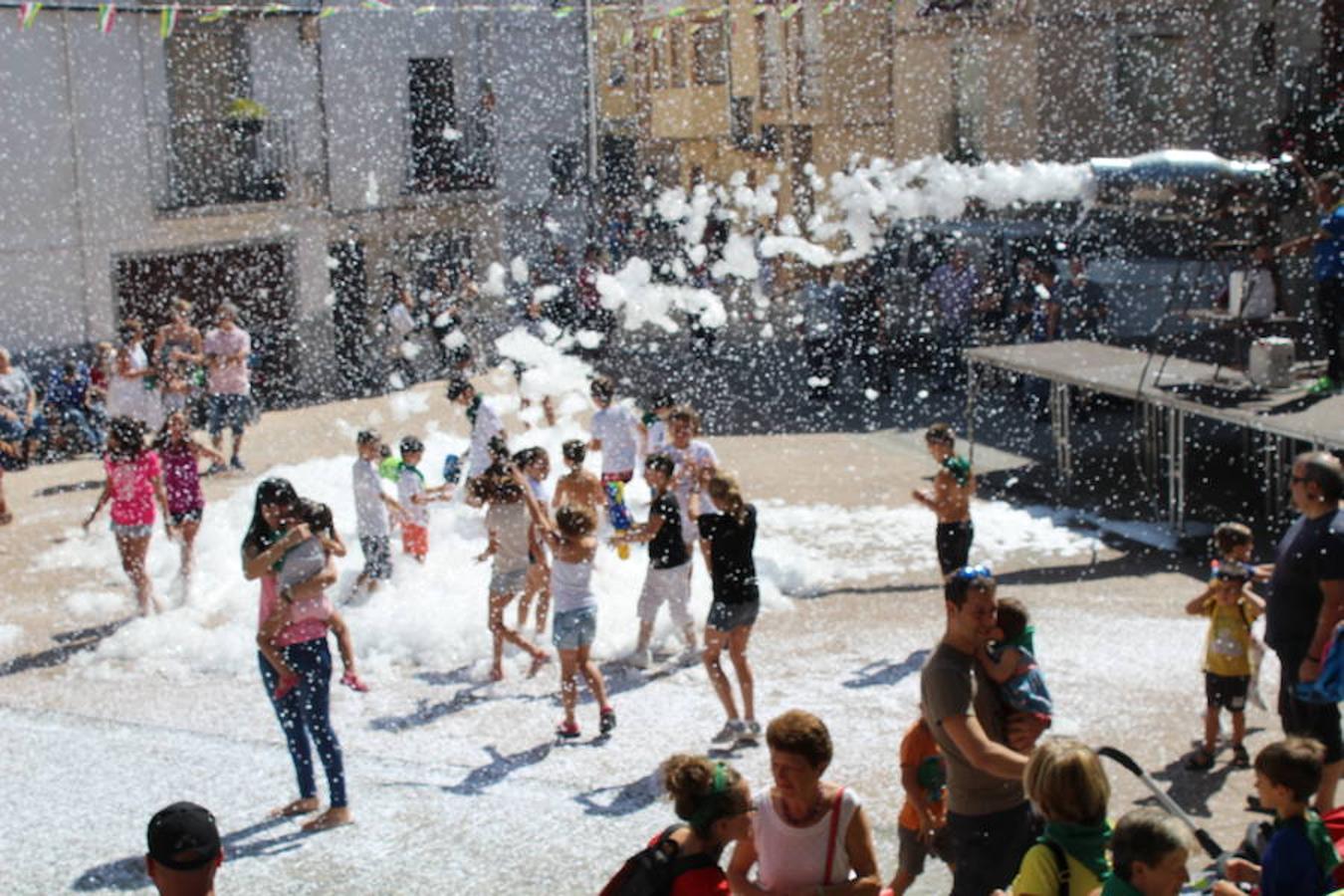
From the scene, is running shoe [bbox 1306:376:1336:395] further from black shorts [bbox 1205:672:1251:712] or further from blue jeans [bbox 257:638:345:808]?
blue jeans [bbox 257:638:345:808]

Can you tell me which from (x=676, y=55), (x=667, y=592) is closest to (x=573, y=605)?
(x=667, y=592)

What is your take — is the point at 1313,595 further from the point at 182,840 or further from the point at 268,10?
the point at 268,10

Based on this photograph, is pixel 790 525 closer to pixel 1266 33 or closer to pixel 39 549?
pixel 39 549

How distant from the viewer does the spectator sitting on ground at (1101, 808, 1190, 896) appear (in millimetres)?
4488

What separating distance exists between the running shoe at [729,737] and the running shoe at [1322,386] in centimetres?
624

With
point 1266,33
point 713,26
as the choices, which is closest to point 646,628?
point 1266,33

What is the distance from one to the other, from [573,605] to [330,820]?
1.65m

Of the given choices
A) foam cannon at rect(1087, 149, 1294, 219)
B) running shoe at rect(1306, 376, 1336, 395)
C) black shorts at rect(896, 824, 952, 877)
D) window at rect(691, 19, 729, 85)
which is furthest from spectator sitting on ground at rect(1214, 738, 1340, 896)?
window at rect(691, 19, 729, 85)

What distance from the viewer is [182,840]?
4.23 m

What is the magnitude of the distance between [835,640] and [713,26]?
23.8 m

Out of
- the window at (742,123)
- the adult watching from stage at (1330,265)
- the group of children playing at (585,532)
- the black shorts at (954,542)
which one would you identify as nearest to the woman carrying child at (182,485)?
the group of children playing at (585,532)

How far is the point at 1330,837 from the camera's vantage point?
Answer: 5340 millimetres

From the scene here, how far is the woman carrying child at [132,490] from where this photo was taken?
11.0 metres

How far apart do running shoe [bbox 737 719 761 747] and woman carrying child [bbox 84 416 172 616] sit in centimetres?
448
